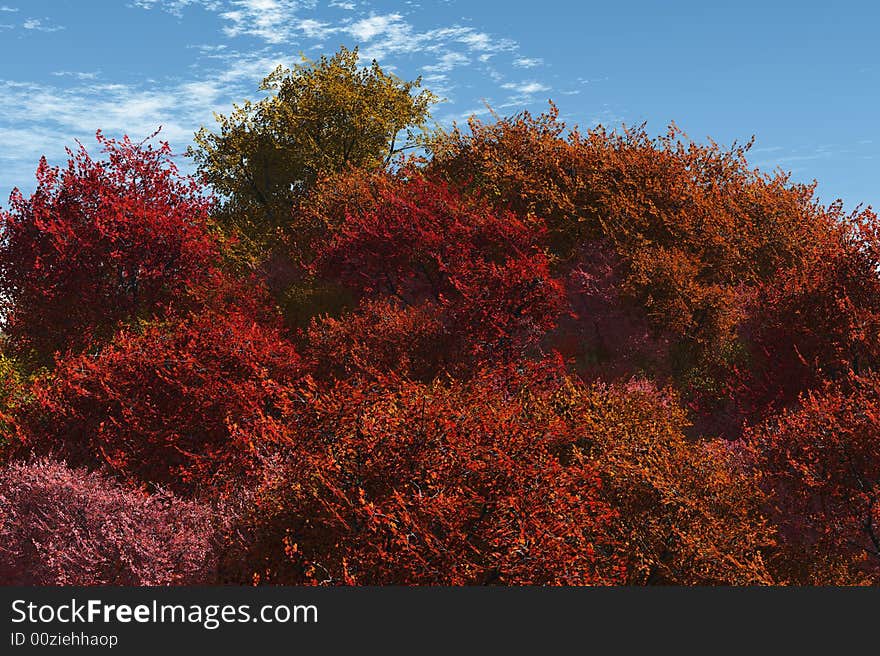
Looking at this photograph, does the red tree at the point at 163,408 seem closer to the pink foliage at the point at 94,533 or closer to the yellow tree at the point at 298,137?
the pink foliage at the point at 94,533

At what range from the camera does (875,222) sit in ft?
114

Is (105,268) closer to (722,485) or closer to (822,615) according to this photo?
(722,485)

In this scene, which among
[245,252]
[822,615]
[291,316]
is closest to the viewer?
[822,615]

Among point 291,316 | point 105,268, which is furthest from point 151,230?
point 291,316

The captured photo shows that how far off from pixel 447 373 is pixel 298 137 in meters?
36.1

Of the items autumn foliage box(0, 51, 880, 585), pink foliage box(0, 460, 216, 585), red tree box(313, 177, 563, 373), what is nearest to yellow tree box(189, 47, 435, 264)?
autumn foliage box(0, 51, 880, 585)

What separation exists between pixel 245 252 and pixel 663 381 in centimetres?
2751

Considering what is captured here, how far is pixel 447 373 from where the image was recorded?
89.1ft

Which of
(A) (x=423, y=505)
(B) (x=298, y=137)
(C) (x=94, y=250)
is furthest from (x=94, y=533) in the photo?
(B) (x=298, y=137)

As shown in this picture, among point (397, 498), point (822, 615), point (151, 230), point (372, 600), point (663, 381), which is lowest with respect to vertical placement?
point (822, 615)

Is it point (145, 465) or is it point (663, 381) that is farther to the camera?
point (663, 381)

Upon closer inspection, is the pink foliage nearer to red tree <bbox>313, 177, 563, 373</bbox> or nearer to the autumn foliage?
the autumn foliage

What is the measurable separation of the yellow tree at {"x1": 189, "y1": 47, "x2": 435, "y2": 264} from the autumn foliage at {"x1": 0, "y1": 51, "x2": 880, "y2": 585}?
32cm

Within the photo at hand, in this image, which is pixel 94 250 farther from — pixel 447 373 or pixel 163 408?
pixel 447 373
